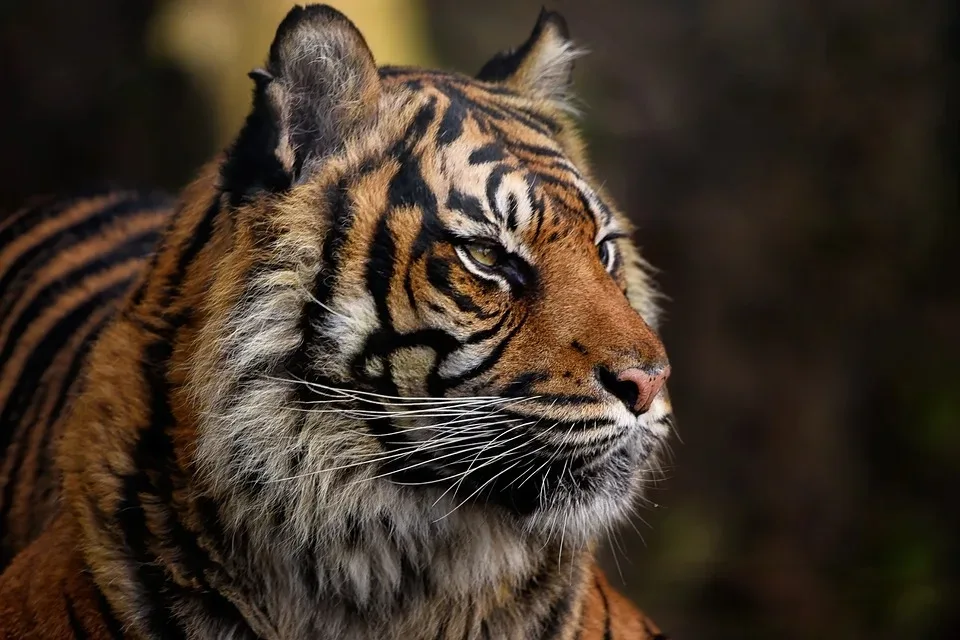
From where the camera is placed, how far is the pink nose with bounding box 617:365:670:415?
1765mm

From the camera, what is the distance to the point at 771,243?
5.90 m

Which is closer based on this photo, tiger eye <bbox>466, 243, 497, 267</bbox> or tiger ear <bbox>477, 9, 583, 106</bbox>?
tiger eye <bbox>466, 243, 497, 267</bbox>

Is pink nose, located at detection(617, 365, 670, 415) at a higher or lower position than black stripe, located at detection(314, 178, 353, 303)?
lower

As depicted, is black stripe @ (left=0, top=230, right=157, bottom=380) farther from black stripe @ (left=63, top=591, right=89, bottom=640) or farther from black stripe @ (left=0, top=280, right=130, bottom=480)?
black stripe @ (left=63, top=591, right=89, bottom=640)

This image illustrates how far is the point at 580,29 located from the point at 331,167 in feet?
14.9

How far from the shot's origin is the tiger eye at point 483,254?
1.84 metres

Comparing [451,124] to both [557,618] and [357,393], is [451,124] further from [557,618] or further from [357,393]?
[557,618]

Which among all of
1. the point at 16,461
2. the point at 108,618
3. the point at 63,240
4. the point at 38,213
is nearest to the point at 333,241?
the point at 108,618

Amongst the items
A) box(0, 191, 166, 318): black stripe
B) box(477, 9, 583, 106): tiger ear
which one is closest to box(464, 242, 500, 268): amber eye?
box(477, 9, 583, 106): tiger ear

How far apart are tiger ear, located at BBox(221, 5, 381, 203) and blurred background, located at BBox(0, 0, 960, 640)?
3789 mm

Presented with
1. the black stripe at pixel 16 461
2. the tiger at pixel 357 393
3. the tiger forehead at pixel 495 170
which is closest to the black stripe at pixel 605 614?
the tiger at pixel 357 393

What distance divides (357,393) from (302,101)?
53 centimetres

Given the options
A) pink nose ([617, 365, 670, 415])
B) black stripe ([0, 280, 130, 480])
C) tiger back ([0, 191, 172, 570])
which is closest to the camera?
pink nose ([617, 365, 670, 415])

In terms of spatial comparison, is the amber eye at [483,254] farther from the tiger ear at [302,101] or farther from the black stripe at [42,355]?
the black stripe at [42,355]
